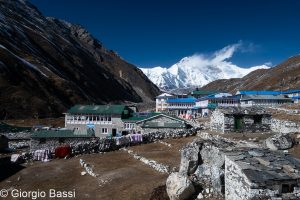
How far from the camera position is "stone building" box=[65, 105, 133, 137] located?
7756 cm

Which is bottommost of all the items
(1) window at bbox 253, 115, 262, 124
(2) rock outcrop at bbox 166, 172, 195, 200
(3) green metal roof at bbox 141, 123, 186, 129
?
(2) rock outcrop at bbox 166, 172, 195, 200

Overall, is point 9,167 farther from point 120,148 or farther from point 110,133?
point 110,133

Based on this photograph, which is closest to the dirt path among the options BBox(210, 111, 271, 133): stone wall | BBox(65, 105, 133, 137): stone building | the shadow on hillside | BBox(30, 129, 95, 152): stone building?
the shadow on hillside

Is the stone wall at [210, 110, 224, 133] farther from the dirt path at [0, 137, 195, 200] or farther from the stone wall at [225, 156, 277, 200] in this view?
the stone wall at [225, 156, 277, 200]

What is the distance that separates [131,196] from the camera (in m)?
23.6

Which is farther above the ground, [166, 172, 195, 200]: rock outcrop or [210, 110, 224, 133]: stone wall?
[210, 110, 224, 133]: stone wall

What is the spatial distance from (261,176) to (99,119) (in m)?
64.4

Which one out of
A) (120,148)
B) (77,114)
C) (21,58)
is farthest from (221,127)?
(21,58)

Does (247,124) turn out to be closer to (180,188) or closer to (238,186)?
(180,188)

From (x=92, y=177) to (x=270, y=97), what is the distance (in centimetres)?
9351

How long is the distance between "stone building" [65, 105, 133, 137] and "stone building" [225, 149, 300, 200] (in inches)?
2319

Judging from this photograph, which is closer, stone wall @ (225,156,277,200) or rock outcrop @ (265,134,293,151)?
stone wall @ (225,156,277,200)

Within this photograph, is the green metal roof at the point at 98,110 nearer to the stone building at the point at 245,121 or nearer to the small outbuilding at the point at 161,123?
the small outbuilding at the point at 161,123

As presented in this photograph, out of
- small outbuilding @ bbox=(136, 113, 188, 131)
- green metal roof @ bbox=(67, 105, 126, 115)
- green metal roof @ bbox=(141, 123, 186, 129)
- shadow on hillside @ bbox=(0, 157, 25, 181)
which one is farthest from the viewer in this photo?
green metal roof @ bbox=(67, 105, 126, 115)
